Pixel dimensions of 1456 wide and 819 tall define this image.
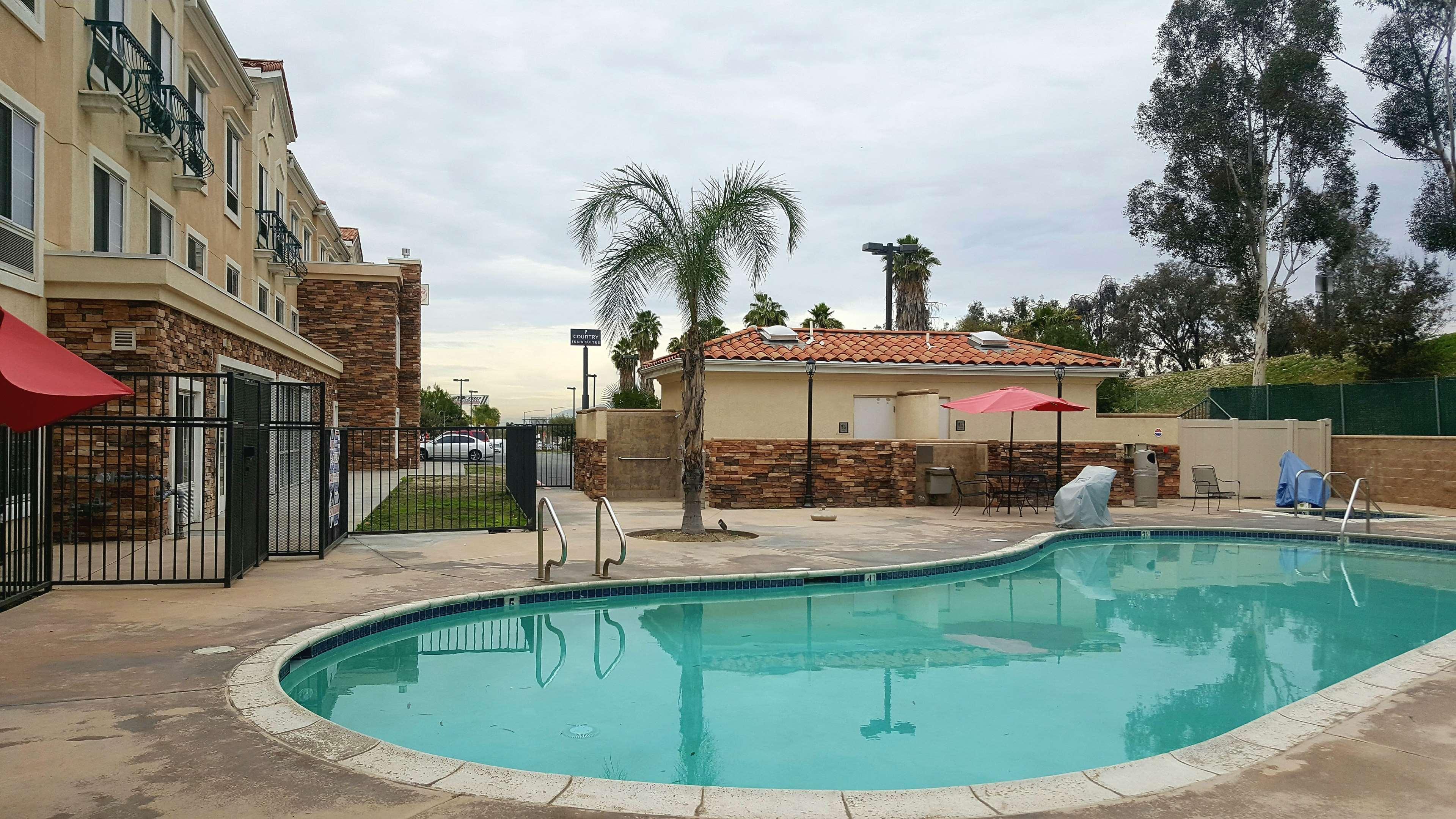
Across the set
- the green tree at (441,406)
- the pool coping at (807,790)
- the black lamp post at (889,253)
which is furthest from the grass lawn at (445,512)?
the green tree at (441,406)

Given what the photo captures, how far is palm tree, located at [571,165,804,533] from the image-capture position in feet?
42.9

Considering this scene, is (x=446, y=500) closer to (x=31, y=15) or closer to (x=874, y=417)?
(x=874, y=417)

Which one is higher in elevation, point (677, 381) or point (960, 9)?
point (960, 9)

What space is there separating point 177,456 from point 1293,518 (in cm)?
1892

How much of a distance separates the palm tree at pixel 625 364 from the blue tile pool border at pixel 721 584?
145 feet

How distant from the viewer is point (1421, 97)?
29.8 meters

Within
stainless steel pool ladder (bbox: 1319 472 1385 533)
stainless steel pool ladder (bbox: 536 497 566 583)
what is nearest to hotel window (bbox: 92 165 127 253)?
stainless steel pool ladder (bbox: 536 497 566 583)

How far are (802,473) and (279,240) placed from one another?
16119 millimetres

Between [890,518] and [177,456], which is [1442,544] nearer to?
[890,518]

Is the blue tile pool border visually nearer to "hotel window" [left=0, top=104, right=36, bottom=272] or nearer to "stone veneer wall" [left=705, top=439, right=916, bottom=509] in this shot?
"stone veneer wall" [left=705, top=439, right=916, bottom=509]

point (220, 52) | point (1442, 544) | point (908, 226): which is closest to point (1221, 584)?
point (1442, 544)

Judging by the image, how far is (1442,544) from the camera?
44.2ft

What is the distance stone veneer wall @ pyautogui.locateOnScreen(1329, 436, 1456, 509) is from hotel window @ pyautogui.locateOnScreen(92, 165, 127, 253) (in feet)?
77.1

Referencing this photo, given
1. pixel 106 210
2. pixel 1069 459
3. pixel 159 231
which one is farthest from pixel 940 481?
pixel 159 231
